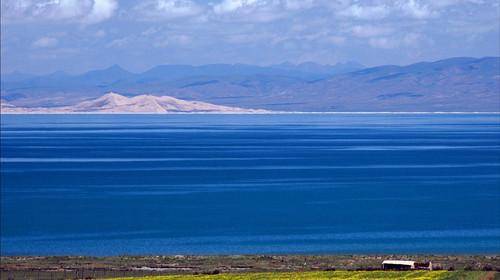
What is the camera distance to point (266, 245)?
3688cm

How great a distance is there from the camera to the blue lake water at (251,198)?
3788 centimetres

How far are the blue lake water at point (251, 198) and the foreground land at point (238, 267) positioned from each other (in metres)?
2.45

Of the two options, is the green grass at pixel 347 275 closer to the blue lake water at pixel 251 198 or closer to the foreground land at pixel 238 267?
the foreground land at pixel 238 267

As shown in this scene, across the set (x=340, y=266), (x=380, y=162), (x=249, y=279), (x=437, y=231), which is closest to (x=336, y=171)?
(x=380, y=162)

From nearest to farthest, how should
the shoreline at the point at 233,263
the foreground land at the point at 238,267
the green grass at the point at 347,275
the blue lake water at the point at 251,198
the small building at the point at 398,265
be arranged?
1. the green grass at the point at 347,275
2. the foreground land at the point at 238,267
3. the small building at the point at 398,265
4. the shoreline at the point at 233,263
5. the blue lake water at the point at 251,198

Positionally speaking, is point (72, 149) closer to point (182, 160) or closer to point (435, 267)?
point (182, 160)

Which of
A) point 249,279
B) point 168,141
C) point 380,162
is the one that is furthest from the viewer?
point 168,141

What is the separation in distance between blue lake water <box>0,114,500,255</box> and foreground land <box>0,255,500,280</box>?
2.45 metres

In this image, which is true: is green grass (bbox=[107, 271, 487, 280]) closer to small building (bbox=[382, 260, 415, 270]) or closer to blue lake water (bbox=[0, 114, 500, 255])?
small building (bbox=[382, 260, 415, 270])

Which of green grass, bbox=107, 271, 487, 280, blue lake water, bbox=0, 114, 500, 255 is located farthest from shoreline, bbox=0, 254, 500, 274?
blue lake water, bbox=0, 114, 500, 255

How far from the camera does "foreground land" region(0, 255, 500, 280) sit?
27.4m

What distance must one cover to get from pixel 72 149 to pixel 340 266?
62.1 meters

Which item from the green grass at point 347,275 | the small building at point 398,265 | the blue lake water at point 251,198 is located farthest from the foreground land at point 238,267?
the blue lake water at point 251,198

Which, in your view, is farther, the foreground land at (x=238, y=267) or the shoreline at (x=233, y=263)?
the shoreline at (x=233, y=263)
